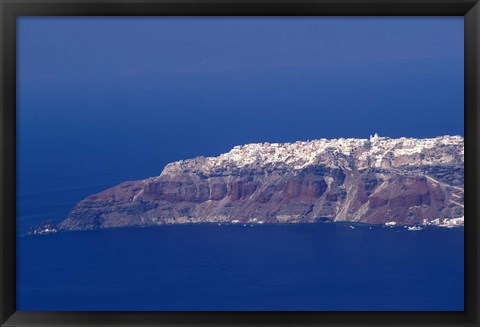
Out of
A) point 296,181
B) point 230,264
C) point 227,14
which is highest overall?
point 227,14

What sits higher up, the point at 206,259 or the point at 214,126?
the point at 214,126

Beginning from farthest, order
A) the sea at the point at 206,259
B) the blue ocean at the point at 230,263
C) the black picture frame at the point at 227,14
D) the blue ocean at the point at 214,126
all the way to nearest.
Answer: the blue ocean at the point at 230,263, the blue ocean at the point at 214,126, the sea at the point at 206,259, the black picture frame at the point at 227,14

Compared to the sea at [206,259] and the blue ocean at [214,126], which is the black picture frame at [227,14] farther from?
the sea at [206,259]

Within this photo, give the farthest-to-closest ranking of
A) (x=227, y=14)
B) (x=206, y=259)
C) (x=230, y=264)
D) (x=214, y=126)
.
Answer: (x=230, y=264) < (x=206, y=259) < (x=214, y=126) < (x=227, y=14)

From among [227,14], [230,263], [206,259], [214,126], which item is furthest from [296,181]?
[227,14]

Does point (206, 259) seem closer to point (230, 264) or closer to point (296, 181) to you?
point (230, 264)

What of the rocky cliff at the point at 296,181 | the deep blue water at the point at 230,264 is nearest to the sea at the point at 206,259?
the deep blue water at the point at 230,264

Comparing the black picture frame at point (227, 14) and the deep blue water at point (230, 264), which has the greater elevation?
the black picture frame at point (227, 14)
